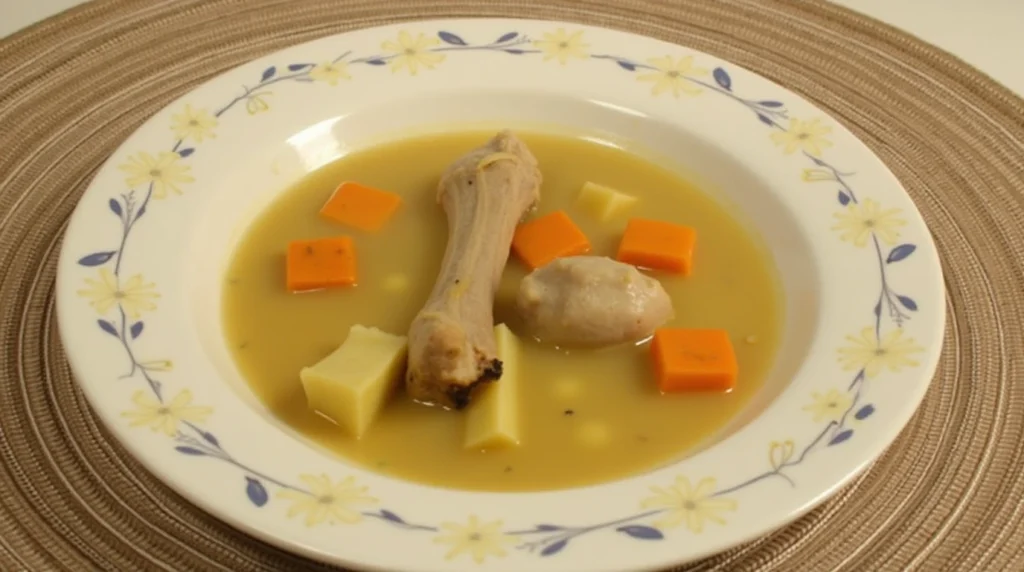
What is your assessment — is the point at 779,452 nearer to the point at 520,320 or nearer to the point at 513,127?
the point at 520,320

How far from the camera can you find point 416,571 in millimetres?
1475

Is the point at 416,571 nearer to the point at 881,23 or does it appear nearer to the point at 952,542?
the point at 952,542

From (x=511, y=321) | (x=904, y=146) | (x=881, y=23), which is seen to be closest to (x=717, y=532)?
(x=511, y=321)

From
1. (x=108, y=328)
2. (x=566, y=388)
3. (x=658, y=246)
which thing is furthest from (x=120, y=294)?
(x=658, y=246)

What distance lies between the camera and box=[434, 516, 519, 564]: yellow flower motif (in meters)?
1.51

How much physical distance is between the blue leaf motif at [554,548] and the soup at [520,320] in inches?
8.4

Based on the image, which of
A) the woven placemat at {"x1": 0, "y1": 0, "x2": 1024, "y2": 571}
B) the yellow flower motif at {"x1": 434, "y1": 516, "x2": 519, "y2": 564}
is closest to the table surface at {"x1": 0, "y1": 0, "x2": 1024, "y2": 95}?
the woven placemat at {"x1": 0, "y1": 0, "x2": 1024, "y2": 571}

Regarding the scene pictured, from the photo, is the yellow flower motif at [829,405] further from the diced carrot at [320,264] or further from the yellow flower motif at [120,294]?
the yellow flower motif at [120,294]

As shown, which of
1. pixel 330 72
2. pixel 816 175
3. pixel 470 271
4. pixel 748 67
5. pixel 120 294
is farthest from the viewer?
pixel 748 67

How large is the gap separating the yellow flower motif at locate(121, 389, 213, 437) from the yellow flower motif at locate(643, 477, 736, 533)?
0.68 meters

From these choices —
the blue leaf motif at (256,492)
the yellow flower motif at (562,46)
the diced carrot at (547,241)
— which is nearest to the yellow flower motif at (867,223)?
the diced carrot at (547,241)

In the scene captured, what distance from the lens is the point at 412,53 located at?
2.59m

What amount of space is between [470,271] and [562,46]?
797 mm

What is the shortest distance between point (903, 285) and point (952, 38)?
145 centimetres
